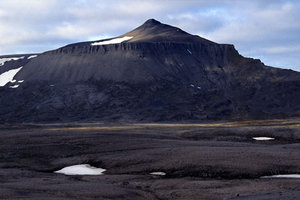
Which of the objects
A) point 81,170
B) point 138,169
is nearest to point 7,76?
point 81,170

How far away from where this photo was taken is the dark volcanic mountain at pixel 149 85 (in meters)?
149

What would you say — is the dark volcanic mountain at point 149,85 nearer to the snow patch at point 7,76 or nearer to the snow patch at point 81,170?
the snow patch at point 7,76

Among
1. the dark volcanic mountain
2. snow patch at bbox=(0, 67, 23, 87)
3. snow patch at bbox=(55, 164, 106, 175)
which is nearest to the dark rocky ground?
snow patch at bbox=(55, 164, 106, 175)

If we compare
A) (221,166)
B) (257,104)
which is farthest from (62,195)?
(257,104)

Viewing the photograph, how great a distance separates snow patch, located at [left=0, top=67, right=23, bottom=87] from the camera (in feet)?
584

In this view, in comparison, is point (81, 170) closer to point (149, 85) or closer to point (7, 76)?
point (149, 85)

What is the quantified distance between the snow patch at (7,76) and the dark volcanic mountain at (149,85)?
234 cm

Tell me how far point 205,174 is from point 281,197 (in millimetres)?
13090

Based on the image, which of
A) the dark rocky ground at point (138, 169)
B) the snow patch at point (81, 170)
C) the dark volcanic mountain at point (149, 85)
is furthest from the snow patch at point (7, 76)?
the snow patch at point (81, 170)

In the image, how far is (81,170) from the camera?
146 ft

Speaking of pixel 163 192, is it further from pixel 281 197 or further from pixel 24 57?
pixel 24 57

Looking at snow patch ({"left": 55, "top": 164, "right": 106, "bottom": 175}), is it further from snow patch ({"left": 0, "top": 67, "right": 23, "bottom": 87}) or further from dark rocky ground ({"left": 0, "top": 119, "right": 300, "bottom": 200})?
snow patch ({"left": 0, "top": 67, "right": 23, "bottom": 87})

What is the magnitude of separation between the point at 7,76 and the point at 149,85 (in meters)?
55.1

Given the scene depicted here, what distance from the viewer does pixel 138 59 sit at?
169 m
